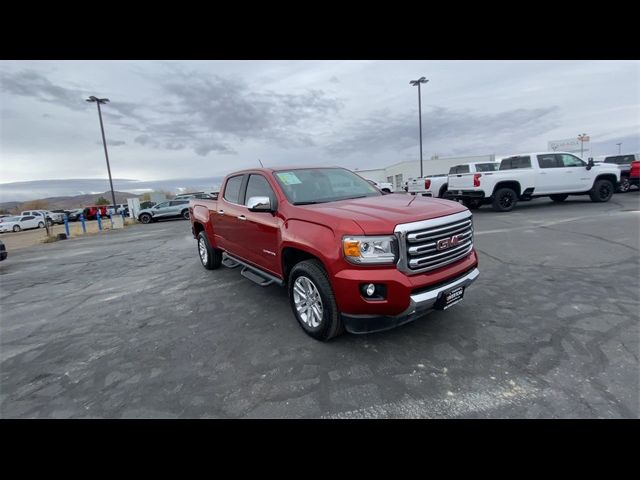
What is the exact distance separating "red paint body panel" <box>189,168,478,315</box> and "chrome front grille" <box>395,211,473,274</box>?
0.22ft

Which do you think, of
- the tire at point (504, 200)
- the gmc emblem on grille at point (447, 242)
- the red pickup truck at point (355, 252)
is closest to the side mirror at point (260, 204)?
the red pickup truck at point (355, 252)

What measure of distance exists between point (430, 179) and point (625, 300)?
1251 centimetres

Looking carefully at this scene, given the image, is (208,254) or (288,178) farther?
(208,254)

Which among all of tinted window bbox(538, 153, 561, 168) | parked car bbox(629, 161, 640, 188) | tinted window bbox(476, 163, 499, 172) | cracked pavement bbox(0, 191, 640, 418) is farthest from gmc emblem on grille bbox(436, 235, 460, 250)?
parked car bbox(629, 161, 640, 188)

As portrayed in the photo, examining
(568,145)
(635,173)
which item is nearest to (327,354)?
(635,173)

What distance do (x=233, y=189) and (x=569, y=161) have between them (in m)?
12.9

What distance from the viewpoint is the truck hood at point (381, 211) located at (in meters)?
2.68

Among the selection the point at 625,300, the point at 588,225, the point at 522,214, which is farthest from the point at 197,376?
the point at 522,214

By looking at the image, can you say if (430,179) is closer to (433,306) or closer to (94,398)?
(433,306)

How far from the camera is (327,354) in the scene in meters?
2.93

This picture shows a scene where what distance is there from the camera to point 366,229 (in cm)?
263

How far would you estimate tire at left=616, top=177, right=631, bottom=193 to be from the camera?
15.5m

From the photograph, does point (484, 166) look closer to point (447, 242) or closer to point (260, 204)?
point (447, 242)
